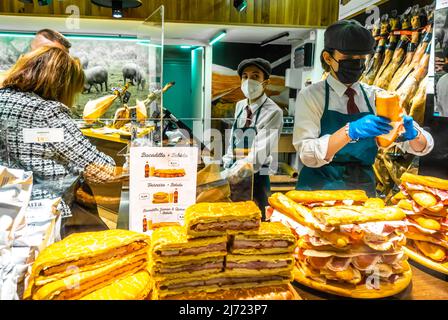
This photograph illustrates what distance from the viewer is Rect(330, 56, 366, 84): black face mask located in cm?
188

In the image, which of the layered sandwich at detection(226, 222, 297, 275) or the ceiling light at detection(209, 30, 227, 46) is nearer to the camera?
the layered sandwich at detection(226, 222, 297, 275)

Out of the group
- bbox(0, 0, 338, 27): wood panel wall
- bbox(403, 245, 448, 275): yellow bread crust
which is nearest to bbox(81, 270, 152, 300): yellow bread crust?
bbox(403, 245, 448, 275): yellow bread crust

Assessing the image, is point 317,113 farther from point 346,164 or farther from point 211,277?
point 211,277

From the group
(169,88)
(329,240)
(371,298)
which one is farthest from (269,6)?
(371,298)

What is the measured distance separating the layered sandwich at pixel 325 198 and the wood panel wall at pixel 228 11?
4.10 ft

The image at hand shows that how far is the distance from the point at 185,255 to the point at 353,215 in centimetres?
54

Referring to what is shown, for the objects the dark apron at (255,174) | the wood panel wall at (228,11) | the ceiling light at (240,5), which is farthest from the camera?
the ceiling light at (240,5)

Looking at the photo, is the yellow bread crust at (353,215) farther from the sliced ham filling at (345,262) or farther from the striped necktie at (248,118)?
the striped necktie at (248,118)

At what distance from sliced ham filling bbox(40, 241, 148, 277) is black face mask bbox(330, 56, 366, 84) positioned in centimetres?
138

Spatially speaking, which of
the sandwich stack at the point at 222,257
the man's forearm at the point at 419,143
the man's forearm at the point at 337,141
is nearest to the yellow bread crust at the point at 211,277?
the sandwich stack at the point at 222,257

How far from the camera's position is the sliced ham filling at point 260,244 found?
3.29 feet

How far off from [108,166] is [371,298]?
1.02 metres

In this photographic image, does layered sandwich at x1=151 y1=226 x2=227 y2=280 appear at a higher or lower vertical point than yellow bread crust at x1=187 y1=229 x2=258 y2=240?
lower

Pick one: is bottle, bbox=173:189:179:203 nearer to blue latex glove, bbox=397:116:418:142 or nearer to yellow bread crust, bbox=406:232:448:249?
yellow bread crust, bbox=406:232:448:249
